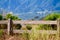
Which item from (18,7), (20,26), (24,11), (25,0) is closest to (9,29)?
(20,26)

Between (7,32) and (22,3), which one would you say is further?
(22,3)

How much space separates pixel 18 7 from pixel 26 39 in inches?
735

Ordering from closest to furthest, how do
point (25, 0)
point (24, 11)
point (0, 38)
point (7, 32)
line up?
point (0, 38) → point (7, 32) → point (24, 11) → point (25, 0)

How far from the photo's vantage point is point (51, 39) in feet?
17.3

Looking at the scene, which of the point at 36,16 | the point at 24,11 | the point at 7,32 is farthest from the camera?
the point at 24,11

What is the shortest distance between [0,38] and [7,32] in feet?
7.82

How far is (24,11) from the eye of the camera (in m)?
22.5

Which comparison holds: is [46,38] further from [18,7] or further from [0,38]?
[18,7]

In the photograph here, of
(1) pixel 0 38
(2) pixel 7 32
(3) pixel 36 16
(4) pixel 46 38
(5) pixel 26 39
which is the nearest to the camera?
(4) pixel 46 38

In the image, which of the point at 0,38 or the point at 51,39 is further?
the point at 0,38

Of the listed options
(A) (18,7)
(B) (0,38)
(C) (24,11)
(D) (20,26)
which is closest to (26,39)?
(B) (0,38)

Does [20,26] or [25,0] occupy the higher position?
[25,0]

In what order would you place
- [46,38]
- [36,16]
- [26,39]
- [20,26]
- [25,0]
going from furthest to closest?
[25,0] → [36,16] → [20,26] → [26,39] → [46,38]

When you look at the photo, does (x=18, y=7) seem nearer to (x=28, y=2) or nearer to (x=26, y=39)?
(x=28, y=2)
